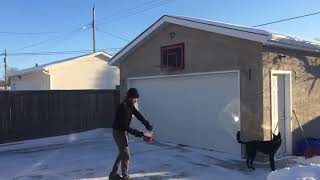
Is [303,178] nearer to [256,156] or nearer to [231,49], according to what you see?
[256,156]

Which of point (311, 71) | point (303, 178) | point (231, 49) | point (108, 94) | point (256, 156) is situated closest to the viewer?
→ point (303, 178)

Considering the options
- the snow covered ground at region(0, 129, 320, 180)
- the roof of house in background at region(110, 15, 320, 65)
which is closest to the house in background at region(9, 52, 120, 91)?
the snow covered ground at region(0, 129, 320, 180)

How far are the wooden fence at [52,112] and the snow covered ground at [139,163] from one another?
1.25 meters

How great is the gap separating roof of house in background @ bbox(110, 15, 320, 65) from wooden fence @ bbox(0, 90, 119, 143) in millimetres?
3986

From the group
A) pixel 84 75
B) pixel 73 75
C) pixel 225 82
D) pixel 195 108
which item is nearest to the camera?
pixel 225 82

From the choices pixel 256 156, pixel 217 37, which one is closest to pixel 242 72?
pixel 217 37

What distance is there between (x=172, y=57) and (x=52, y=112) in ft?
17.8

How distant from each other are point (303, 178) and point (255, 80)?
4.93m

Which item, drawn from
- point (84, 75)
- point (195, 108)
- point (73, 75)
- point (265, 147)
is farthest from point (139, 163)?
point (84, 75)

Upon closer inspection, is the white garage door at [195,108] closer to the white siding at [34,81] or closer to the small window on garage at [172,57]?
the small window on garage at [172,57]

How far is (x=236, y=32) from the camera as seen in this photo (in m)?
11.6

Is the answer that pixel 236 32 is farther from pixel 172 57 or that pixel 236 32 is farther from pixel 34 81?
pixel 34 81

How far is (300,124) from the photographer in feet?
40.5

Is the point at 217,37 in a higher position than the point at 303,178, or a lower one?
higher
